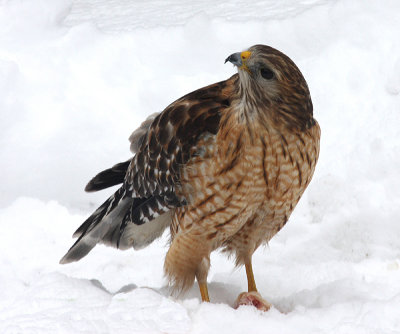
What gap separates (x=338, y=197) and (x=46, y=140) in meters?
2.75

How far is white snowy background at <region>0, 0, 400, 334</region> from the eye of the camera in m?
3.79

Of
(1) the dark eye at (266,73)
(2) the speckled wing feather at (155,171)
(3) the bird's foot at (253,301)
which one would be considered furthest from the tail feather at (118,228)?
(1) the dark eye at (266,73)

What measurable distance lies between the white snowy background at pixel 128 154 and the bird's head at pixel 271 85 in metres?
1.02

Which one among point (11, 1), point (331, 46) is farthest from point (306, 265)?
point (11, 1)

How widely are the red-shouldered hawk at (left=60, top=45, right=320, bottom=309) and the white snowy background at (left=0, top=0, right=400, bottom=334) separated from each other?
0.38m

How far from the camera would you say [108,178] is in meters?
4.96

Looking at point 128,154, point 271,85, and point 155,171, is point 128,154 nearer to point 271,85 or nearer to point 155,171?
point 155,171

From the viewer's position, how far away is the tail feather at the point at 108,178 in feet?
16.1

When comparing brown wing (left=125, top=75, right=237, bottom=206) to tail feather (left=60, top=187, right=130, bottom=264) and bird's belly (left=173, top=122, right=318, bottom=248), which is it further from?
tail feather (left=60, top=187, right=130, bottom=264)

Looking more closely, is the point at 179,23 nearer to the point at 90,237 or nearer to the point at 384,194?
the point at 384,194

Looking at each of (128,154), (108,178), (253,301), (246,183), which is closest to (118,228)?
(108,178)

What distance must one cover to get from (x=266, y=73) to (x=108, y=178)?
5.21 ft

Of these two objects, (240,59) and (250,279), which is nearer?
(240,59)

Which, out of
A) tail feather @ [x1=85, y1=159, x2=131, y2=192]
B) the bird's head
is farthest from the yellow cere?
tail feather @ [x1=85, y1=159, x2=131, y2=192]
